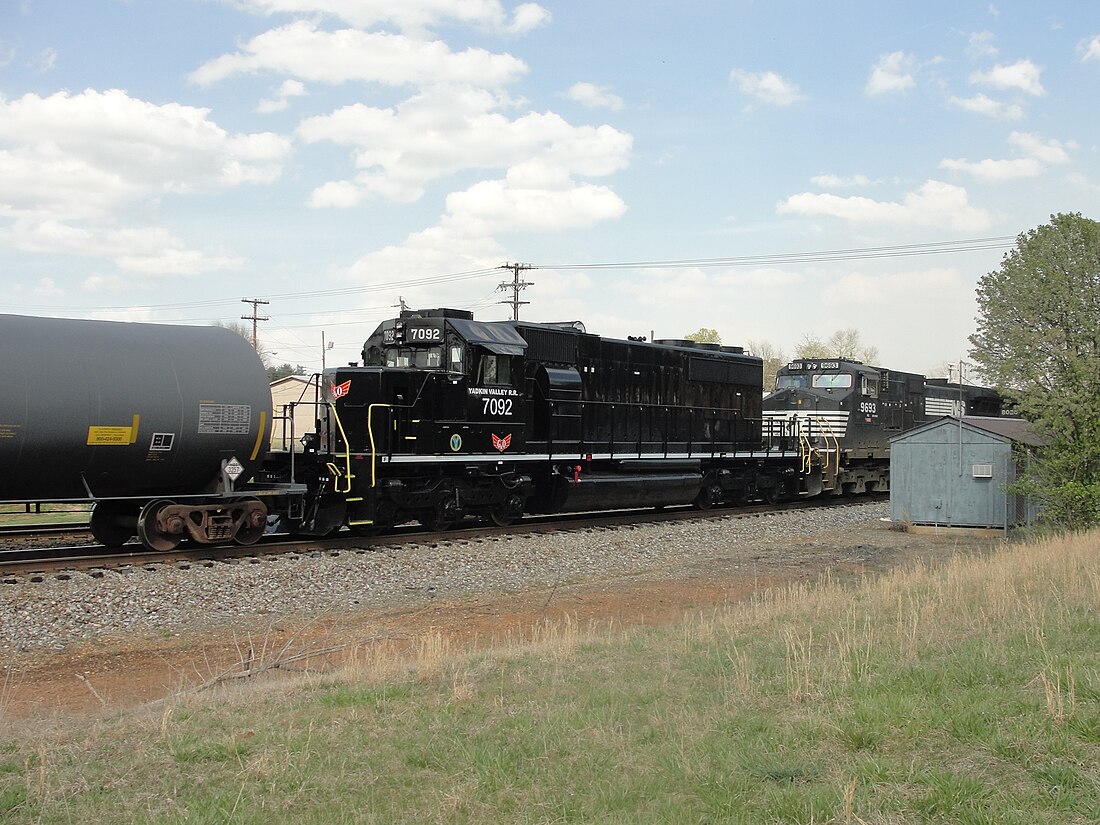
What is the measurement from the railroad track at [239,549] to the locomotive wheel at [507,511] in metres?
0.33

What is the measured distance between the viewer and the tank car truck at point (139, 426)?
1179 cm

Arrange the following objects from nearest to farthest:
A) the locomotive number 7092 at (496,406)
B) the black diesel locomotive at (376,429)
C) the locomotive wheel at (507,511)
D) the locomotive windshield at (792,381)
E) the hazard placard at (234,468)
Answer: the black diesel locomotive at (376,429), the hazard placard at (234,468), the locomotive number 7092 at (496,406), the locomotive wheel at (507,511), the locomotive windshield at (792,381)

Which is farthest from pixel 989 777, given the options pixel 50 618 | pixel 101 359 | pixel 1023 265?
pixel 1023 265

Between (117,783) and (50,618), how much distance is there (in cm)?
583

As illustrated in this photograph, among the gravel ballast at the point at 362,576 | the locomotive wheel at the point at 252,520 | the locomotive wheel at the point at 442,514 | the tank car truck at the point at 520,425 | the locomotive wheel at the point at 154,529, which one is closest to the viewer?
the gravel ballast at the point at 362,576

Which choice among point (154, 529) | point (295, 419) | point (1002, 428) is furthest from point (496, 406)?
point (1002, 428)

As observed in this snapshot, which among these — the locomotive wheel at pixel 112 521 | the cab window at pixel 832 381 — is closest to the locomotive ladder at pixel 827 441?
the cab window at pixel 832 381

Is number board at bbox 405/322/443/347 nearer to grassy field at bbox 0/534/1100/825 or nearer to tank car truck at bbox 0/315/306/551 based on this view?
tank car truck at bbox 0/315/306/551

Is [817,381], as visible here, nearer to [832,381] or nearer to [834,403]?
[832,381]

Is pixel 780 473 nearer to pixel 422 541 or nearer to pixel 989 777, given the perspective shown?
pixel 422 541

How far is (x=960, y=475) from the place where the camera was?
20.6 m

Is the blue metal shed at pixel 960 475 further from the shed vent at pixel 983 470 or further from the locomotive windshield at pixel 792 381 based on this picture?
the locomotive windshield at pixel 792 381

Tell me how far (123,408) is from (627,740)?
9.37 metres

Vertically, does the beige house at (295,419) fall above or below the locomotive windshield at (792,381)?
below
